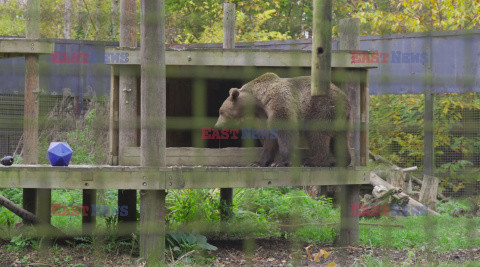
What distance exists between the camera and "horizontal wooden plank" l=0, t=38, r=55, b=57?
13.9 feet

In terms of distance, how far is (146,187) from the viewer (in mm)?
3756

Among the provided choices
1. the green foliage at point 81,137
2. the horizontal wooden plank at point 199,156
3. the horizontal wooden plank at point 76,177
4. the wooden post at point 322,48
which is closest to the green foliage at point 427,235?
the horizontal wooden plank at point 199,156

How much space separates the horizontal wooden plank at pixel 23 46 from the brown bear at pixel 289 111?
1446 mm

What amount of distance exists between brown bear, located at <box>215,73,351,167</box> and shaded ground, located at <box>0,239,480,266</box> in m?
0.67

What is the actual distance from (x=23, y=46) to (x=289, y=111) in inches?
78.8

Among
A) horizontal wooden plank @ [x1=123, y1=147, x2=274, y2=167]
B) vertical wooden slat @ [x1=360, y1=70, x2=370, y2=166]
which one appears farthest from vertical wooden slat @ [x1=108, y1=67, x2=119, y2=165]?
vertical wooden slat @ [x1=360, y1=70, x2=370, y2=166]

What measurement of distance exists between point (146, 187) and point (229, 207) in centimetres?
217

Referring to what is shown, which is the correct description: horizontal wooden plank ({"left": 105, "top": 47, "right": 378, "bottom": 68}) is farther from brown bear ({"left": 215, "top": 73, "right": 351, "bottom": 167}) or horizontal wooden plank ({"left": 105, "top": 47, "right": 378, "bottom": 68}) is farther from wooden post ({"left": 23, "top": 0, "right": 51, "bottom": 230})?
wooden post ({"left": 23, "top": 0, "right": 51, "bottom": 230})

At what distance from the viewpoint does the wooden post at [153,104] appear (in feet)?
11.2

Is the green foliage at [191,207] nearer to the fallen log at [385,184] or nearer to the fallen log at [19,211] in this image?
the fallen log at [19,211]

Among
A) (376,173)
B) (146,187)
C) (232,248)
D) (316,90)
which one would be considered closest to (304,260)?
(232,248)

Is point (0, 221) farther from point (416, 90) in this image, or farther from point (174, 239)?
point (416, 90)

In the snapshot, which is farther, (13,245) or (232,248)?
(232,248)

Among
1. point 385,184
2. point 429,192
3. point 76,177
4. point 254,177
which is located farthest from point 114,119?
point 429,192
